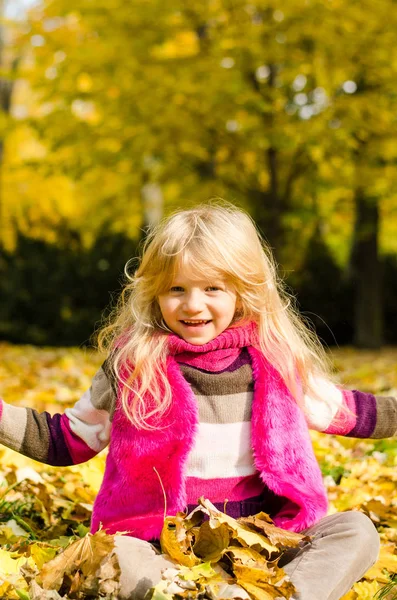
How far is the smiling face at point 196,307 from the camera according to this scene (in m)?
2.11

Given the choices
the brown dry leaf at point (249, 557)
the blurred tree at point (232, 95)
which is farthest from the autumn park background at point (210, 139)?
the brown dry leaf at point (249, 557)

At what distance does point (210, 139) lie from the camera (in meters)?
8.34

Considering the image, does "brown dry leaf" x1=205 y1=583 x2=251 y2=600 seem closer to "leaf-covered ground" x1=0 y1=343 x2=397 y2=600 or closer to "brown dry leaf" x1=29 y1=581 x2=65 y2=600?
"leaf-covered ground" x1=0 y1=343 x2=397 y2=600

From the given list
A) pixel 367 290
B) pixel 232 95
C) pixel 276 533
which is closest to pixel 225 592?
pixel 276 533

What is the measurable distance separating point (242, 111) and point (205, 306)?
6.08 metres

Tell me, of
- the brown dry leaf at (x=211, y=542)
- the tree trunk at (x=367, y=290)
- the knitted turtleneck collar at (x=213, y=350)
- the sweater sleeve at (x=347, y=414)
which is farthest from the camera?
the tree trunk at (x=367, y=290)

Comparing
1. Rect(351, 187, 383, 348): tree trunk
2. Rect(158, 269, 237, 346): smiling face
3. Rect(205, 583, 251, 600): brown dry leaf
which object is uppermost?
Rect(158, 269, 237, 346): smiling face

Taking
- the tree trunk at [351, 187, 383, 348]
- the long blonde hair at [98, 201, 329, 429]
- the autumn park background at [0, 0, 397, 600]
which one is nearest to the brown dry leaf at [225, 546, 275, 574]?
the long blonde hair at [98, 201, 329, 429]

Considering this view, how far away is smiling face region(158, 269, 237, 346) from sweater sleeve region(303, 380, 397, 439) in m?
0.36

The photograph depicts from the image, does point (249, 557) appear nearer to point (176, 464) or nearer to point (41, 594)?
point (176, 464)

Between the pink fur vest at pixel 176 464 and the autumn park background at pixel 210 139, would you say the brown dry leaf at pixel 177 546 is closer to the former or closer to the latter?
the pink fur vest at pixel 176 464

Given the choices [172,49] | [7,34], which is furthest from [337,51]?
[7,34]

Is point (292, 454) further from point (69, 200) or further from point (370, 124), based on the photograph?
point (69, 200)

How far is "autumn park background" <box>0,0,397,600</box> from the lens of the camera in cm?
721
